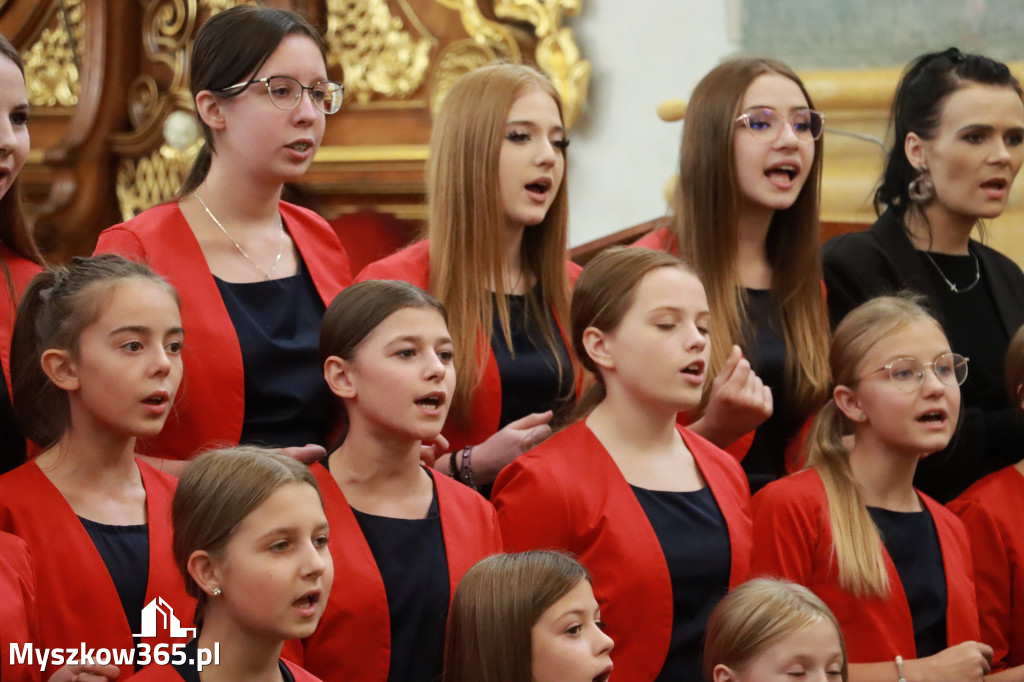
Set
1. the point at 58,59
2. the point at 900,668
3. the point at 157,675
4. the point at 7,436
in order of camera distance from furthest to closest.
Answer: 1. the point at 58,59
2. the point at 900,668
3. the point at 7,436
4. the point at 157,675

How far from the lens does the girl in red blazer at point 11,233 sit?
2080 mm

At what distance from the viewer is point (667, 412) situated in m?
2.24

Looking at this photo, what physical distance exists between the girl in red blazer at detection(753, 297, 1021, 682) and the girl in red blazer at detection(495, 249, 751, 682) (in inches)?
4.3

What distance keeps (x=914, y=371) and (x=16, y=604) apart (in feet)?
4.74

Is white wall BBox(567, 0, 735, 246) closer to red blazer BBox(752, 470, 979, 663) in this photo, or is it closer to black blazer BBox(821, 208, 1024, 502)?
black blazer BBox(821, 208, 1024, 502)

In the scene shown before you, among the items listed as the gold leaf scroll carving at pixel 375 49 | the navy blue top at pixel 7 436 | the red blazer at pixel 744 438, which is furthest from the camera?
the gold leaf scroll carving at pixel 375 49

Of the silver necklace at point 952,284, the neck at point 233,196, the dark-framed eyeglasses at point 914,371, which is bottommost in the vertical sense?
the dark-framed eyeglasses at point 914,371

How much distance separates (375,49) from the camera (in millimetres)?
4016

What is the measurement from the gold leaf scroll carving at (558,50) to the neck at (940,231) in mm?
1271

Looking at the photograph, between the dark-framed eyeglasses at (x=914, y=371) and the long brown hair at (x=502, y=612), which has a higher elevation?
the dark-framed eyeglasses at (x=914, y=371)

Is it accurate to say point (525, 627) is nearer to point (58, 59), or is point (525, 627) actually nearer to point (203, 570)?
point (203, 570)

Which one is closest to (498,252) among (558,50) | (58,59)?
(558,50)

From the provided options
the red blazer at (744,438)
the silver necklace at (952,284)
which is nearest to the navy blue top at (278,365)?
the red blazer at (744,438)

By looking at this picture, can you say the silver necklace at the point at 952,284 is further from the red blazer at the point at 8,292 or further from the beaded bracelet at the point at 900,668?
the red blazer at the point at 8,292
